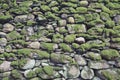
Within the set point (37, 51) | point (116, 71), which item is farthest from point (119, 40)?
point (37, 51)

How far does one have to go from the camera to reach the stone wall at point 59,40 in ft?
12.1

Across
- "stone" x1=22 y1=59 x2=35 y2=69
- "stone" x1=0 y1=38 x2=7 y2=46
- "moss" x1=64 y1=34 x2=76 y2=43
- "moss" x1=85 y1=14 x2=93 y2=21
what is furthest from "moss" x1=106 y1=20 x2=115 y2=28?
"stone" x1=0 y1=38 x2=7 y2=46

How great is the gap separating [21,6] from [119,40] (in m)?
1.67

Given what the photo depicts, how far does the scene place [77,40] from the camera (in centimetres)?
392

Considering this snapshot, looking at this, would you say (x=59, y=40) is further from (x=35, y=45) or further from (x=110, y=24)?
(x=110, y=24)

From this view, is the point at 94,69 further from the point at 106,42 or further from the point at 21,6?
the point at 21,6

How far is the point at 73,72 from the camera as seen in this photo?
366 centimetres

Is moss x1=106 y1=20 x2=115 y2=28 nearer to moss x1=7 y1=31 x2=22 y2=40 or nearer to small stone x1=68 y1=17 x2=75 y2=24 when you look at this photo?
small stone x1=68 y1=17 x2=75 y2=24

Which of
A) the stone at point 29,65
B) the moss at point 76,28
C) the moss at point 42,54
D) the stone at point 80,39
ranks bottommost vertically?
the stone at point 29,65

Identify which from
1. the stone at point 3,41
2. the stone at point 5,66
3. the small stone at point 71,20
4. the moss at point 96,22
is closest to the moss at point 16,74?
the stone at point 5,66

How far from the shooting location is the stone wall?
368 cm

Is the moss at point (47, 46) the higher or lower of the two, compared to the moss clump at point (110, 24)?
lower

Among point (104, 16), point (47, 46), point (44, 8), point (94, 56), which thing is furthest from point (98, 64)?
point (44, 8)

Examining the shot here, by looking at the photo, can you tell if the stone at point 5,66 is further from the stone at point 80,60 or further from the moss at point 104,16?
the moss at point 104,16
